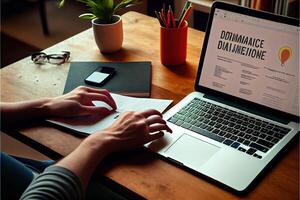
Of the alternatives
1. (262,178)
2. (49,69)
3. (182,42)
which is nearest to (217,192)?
(262,178)

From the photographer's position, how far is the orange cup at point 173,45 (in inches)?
49.4

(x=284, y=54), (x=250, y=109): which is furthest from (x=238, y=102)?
(x=284, y=54)

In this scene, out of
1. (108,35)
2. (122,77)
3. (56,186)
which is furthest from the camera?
(108,35)

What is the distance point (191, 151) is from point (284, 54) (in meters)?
0.33

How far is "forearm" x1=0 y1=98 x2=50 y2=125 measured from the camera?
1073 mm

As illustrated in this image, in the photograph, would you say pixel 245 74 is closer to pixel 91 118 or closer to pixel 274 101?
pixel 274 101

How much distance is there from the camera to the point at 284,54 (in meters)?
1.00

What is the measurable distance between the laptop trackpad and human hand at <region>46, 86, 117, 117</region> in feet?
0.76

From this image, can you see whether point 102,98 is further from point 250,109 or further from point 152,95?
point 250,109

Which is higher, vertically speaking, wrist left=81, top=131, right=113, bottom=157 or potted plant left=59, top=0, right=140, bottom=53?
potted plant left=59, top=0, right=140, bottom=53

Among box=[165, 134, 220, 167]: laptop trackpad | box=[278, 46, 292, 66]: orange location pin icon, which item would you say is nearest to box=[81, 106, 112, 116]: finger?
box=[165, 134, 220, 167]: laptop trackpad

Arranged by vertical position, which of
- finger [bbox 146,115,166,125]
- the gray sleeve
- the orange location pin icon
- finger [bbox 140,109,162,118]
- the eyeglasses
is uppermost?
the orange location pin icon

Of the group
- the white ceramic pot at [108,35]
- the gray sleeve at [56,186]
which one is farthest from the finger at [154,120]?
the white ceramic pot at [108,35]

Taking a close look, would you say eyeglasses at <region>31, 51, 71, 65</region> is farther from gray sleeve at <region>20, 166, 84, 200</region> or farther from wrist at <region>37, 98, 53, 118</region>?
gray sleeve at <region>20, 166, 84, 200</region>
